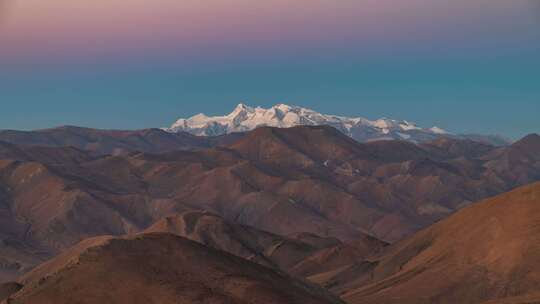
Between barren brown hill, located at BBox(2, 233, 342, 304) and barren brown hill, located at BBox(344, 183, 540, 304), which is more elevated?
barren brown hill, located at BBox(344, 183, 540, 304)

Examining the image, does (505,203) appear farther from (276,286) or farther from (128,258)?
(128,258)

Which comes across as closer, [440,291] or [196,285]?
[196,285]

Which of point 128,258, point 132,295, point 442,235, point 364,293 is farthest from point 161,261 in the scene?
point 442,235

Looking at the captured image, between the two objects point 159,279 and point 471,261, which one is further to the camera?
point 471,261

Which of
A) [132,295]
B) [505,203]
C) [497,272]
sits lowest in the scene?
[132,295]

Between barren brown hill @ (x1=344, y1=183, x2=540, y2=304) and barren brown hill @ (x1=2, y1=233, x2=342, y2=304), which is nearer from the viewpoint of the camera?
barren brown hill @ (x1=2, y1=233, x2=342, y2=304)
